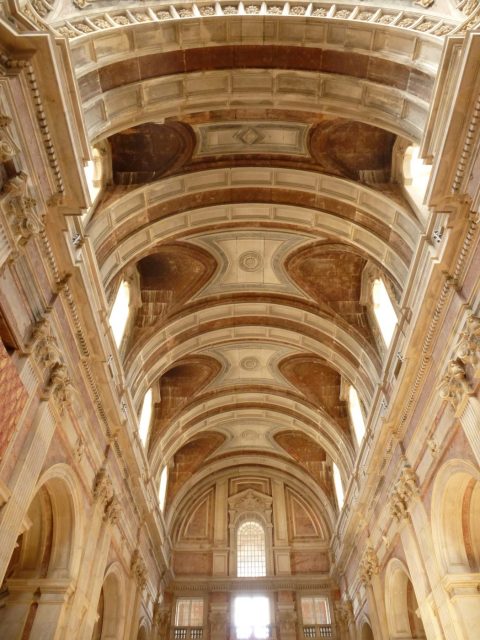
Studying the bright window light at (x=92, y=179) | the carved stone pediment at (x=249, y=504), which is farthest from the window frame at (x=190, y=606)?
the bright window light at (x=92, y=179)

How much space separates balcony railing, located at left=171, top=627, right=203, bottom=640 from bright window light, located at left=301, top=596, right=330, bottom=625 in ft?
13.3

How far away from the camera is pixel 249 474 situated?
2409cm

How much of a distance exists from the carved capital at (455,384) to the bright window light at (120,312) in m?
8.01

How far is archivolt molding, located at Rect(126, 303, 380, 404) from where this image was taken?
14.7 m

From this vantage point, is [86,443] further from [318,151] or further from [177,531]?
[177,531]

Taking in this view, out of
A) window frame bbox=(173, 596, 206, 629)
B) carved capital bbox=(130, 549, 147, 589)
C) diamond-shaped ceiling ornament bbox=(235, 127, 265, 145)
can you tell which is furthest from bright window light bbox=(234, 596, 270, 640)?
diamond-shaped ceiling ornament bbox=(235, 127, 265, 145)

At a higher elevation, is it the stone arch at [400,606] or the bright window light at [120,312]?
the bright window light at [120,312]

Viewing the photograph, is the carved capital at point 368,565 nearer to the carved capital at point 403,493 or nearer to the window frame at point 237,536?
the carved capital at point 403,493

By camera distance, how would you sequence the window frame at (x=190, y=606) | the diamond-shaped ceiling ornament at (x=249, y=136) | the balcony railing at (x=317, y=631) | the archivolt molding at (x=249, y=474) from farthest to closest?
the archivolt molding at (x=249, y=474) < the window frame at (x=190, y=606) < the balcony railing at (x=317, y=631) < the diamond-shaped ceiling ornament at (x=249, y=136)

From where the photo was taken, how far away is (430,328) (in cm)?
961

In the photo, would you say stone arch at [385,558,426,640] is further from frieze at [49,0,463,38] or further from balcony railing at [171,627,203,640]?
frieze at [49,0,463,38]

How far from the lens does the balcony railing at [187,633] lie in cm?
1952

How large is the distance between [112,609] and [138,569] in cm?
160

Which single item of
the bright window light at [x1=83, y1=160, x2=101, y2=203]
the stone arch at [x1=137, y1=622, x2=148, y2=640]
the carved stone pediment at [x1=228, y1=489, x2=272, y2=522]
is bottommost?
the stone arch at [x1=137, y1=622, x2=148, y2=640]
